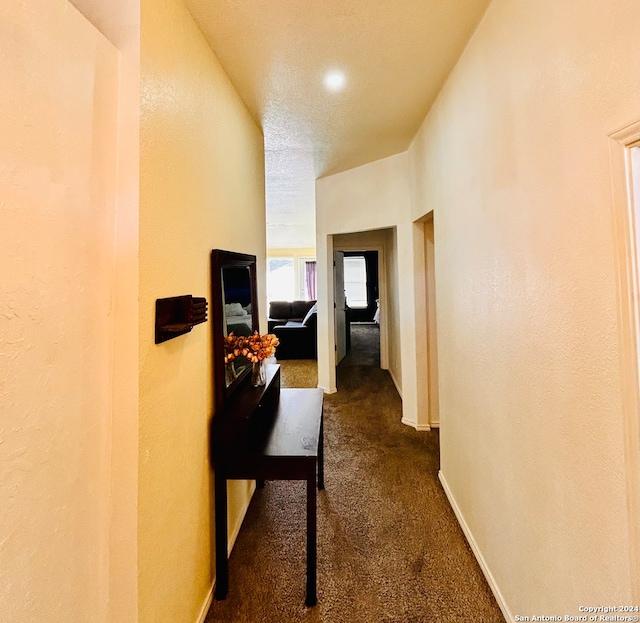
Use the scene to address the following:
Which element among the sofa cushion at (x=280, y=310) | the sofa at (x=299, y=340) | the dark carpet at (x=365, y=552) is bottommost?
the dark carpet at (x=365, y=552)

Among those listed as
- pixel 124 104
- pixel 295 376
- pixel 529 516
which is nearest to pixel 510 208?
pixel 529 516

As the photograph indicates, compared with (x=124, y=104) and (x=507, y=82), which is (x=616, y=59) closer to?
(x=507, y=82)

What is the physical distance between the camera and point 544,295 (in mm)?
1069

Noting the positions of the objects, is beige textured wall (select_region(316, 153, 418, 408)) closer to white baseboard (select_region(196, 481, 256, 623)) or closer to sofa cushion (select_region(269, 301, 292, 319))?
white baseboard (select_region(196, 481, 256, 623))

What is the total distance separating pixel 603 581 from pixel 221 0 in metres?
2.28

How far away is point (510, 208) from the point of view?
1260 mm

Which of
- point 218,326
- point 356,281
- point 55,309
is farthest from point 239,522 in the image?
point 356,281

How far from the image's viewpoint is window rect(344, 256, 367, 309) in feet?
34.2

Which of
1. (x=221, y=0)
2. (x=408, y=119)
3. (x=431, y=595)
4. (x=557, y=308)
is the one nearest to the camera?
(x=557, y=308)

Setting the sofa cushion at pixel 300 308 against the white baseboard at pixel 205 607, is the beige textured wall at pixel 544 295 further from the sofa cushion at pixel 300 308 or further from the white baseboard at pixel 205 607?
the sofa cushion at pixel 300 308

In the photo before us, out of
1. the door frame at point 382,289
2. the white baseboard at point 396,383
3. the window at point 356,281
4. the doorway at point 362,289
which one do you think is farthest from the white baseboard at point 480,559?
the window at point 356,281

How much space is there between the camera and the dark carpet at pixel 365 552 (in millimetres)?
1425

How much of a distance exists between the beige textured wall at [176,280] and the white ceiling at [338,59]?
0.21 m

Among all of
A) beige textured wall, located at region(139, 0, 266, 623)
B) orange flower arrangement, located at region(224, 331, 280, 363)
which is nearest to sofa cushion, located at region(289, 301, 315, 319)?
orange flower arrangement, located at region(224, 331, 280, 363)
